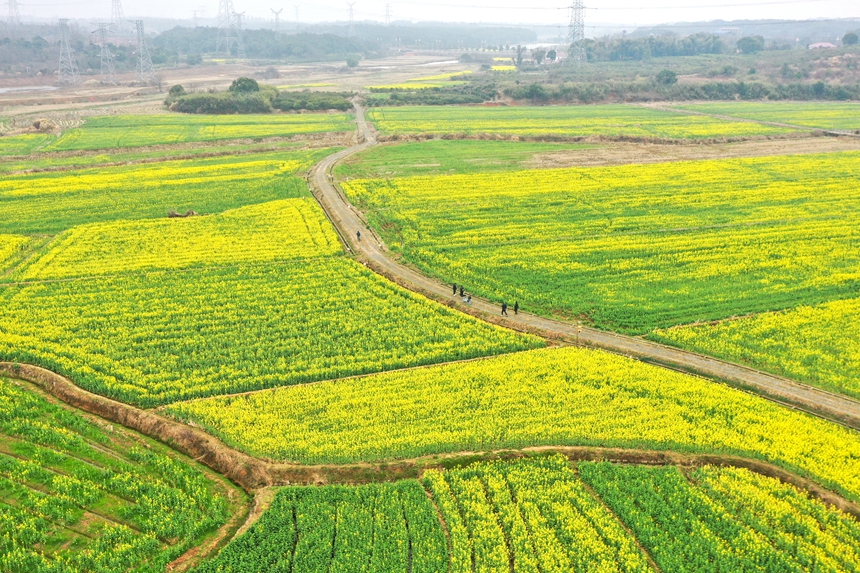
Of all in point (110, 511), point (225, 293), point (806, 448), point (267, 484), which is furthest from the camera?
point (225, 293)

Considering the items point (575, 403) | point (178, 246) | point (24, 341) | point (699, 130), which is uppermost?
point (699, 130)

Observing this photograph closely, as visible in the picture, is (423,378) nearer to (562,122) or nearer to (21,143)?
(21,143)

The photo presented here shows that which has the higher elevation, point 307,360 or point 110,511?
point 307,360

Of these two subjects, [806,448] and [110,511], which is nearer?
[110,511]

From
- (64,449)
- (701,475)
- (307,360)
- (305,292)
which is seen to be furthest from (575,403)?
(64,449)

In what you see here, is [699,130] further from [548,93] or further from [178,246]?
[178,246]

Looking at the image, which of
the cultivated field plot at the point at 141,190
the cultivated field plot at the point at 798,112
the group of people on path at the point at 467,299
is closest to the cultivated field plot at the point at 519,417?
the group of people on path at the point at 467,299

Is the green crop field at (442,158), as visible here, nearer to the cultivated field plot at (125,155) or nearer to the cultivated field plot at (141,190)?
the cultivated field plot at (141,190)
